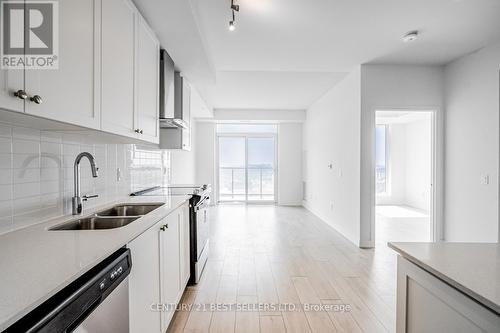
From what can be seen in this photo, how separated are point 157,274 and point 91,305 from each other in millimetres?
747

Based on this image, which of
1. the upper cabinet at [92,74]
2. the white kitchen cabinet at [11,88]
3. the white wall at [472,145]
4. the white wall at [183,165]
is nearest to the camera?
the white kitchen cabinet at [11,88]

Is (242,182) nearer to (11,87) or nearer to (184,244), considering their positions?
(184,244)

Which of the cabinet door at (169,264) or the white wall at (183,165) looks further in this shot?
the white wall at (183,165)

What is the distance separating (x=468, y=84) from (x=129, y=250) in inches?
167

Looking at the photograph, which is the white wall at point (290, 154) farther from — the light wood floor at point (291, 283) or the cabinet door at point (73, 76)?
the cabinet door at point (73, 76)

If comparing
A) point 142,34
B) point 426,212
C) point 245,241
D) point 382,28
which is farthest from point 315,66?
point 426,212

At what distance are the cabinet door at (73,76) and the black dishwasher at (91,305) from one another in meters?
0.66

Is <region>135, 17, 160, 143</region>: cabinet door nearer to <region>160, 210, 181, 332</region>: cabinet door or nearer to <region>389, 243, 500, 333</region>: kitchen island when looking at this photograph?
<region>160, 210, 181, 332</region>: cabinet door

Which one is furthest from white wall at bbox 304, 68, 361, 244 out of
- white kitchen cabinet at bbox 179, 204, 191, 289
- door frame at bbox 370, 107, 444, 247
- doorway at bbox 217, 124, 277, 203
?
white kitchen cabinet at bbox 179, 204, 191, 289

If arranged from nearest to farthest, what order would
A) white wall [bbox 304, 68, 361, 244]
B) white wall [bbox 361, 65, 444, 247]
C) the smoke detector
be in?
the smoke detector → white wall [bbox 361, 65, 444, 247] → white wall [bbox 304, 68, 361, 244]

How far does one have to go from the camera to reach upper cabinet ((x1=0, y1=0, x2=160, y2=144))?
3.14ft

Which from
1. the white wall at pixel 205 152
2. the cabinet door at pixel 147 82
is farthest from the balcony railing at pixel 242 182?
the cabinet door at pixel 147 82

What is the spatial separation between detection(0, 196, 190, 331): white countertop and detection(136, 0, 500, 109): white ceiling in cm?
166

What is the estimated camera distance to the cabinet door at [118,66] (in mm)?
1481
